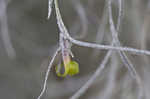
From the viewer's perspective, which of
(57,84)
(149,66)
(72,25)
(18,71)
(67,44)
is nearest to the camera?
(67,44)

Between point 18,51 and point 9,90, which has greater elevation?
point 18,51

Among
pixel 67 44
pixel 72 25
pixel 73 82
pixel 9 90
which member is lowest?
pixel 9 90

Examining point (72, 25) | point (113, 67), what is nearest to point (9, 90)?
point (72, 25)

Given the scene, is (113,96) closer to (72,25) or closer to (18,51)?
(72,25)

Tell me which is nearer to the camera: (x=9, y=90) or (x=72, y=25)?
(x=72, y=25)

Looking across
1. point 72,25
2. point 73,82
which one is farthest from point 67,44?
point 73,82

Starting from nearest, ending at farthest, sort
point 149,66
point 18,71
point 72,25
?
point 149,66 < point 72,25 < point 18,71
